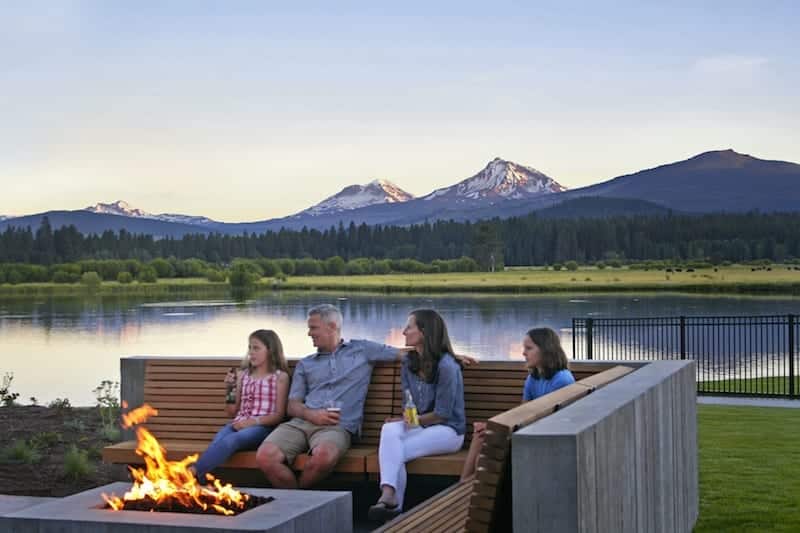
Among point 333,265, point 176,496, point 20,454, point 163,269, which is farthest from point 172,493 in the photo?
point 333,265

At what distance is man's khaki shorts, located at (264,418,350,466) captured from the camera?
297 inches

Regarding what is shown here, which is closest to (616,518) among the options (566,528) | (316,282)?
(566,528)

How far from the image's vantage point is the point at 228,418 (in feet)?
27.7

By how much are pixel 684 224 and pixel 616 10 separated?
125653 millimetres

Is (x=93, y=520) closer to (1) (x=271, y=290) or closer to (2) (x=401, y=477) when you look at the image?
(2) (x=401, y=477)

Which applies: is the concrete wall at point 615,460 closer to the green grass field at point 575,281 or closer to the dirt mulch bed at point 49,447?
the dirt mulch bed at point 49,447

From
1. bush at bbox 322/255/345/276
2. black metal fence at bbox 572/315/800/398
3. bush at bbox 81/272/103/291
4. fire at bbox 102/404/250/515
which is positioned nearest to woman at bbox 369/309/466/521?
fire at bbox 102/404/250/515

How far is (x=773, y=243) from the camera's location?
471 feet

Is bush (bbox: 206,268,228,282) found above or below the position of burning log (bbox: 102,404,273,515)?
above

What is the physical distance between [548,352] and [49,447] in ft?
21.2

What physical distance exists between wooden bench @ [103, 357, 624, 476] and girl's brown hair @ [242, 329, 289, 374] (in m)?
0.51

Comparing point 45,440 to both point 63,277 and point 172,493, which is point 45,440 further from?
point 63,277

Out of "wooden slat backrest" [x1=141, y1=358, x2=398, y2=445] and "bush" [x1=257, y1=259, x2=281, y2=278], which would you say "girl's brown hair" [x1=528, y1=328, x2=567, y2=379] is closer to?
"wooden slat backrest" [x1=141, y1=358, x2=398, y2=445]

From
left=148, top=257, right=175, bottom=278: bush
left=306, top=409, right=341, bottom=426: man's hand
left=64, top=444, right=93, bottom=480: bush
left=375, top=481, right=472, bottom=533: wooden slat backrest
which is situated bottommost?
left=64, top=444, right=93, bottom=480: bush
